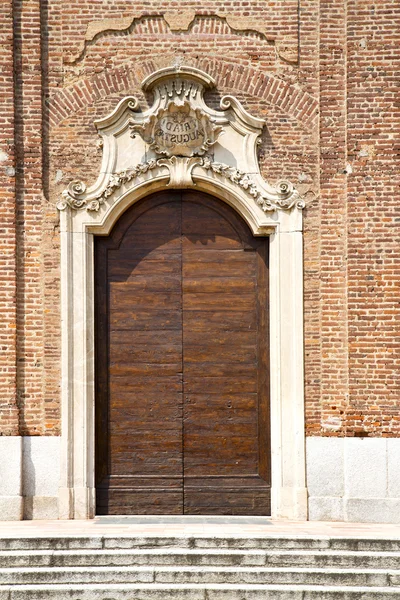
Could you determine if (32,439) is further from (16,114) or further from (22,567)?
(16,114)

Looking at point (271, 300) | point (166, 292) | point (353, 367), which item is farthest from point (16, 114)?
point (353, 367)

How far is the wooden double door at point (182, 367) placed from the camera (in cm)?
1198

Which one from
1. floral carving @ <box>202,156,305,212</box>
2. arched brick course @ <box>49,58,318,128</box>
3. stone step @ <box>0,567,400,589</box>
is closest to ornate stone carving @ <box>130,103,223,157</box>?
floral carving @ <box>202,156,305,212</box>

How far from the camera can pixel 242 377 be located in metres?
12.1

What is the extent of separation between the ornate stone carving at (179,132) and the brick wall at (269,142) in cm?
38

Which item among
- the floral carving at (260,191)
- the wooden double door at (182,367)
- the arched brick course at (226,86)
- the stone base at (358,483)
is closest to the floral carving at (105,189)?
the wooden double door at (182,367)

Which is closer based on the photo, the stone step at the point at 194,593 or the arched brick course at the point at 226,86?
the stone step at the point at 194,593

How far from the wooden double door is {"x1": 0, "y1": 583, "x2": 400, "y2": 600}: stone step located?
2513mm

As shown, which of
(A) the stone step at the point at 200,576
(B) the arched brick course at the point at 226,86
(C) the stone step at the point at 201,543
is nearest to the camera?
(A) the stone step at the point at 200,576

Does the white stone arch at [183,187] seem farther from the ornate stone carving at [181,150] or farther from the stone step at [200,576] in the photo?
the stone step at [200,576]

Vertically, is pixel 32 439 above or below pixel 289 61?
below

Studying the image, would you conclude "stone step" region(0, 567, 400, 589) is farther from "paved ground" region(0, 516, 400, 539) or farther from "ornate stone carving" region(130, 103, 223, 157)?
"ornate stone carving" region(130, 103, 223, 157)

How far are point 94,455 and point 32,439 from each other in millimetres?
747

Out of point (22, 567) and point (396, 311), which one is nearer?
point (22, 567)
